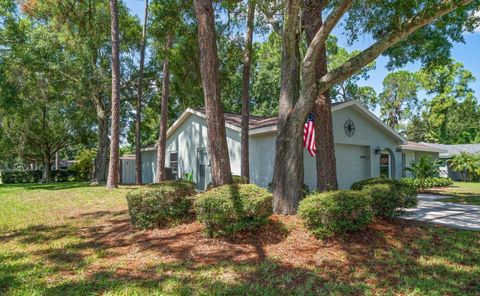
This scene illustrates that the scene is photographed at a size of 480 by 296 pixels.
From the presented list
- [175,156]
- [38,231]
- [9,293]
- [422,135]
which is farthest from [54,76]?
[422,135]

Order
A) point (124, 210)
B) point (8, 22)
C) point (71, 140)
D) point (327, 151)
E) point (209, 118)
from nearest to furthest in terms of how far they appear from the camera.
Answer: point (209, 118)
point (327, 151)
point (124, 210)
point (8, 22)
point (71, 140)

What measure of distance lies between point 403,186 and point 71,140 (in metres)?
27.7

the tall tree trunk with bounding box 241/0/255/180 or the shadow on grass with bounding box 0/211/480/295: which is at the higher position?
the tall tree trunk with bounding box 241/0/255/180

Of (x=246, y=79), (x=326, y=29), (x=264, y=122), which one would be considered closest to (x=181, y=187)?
(x=326, y=29)

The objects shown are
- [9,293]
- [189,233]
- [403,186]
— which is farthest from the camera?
[403,186]

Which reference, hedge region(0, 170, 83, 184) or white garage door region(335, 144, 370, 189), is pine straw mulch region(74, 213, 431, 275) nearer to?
white garage door region(335, 144, 370, 189)

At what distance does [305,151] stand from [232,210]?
25.1 feet

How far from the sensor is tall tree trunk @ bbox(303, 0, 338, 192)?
777 cm

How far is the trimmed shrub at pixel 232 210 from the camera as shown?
215 inches

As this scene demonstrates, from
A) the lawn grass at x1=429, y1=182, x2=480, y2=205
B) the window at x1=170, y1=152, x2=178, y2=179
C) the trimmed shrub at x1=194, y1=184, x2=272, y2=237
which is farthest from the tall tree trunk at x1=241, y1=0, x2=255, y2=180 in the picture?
the lawn grass at x1=429, y1=182, x2=480, y2=205

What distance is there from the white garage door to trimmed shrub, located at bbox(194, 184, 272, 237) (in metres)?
9.19

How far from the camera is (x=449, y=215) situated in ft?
26.6

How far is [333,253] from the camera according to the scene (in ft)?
16.8

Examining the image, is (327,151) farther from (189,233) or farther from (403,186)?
(189,233)
